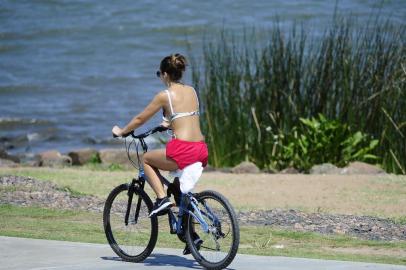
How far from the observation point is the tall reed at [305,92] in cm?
1625

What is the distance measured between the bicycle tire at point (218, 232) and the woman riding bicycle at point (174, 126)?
0.78 feet

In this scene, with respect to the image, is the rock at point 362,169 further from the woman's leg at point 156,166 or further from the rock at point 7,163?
the woman's leg at point 156,166

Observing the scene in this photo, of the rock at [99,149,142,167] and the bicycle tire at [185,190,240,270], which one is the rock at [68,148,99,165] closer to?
the rock at [99,149,142,167]

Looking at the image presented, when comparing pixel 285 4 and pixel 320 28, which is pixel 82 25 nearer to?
pixel 285 4

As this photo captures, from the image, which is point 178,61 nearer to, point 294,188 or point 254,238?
point 254,238

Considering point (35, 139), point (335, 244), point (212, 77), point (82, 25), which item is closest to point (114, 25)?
point (82, 25)

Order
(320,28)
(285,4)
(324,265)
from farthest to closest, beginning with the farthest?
(285,4) → (320,28) → (324,265)

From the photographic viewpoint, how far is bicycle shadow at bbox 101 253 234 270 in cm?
796

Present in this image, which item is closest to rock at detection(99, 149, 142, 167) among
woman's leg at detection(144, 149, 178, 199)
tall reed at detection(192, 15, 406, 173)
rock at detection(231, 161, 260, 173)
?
tall reed at detection(192, 15, 406, 173)

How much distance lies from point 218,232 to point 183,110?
894mm

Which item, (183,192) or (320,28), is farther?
(320,28)

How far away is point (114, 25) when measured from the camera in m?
32.6

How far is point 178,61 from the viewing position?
7977 millimetres

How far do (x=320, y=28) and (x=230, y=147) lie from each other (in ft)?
37.4
